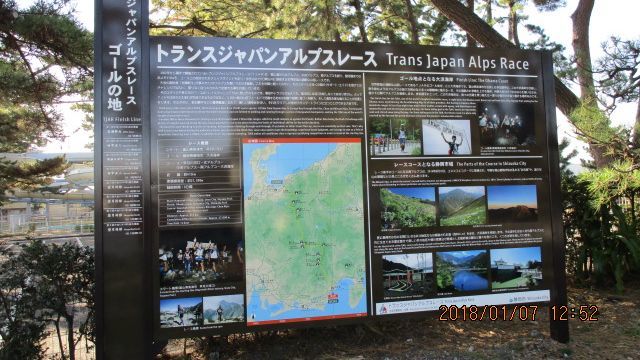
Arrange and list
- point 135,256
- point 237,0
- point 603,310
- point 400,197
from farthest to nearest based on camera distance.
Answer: point 237,0
point 603,310
point 400,197
point 135,256

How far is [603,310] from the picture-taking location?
5316 millimetres

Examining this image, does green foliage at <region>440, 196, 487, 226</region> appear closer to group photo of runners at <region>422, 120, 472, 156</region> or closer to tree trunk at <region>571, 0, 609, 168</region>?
group photo of runners at <region>422, 120, 472, 156</region>

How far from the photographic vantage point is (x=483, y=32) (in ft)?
20.6

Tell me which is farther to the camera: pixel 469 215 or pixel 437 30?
pixel 437 30

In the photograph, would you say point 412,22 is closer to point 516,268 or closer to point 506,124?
point 506,124

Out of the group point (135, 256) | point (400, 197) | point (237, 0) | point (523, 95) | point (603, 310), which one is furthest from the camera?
point (237, 0)

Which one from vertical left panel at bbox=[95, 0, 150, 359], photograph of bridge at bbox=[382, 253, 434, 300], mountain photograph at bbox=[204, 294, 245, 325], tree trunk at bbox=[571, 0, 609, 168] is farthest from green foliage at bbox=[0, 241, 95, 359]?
tree trunk at bbox=[571, 0, 609, 168]

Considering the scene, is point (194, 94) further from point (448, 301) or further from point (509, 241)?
point (509, 241)

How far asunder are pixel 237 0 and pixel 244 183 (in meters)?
7.29

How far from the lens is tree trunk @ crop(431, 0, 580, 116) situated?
6.16m

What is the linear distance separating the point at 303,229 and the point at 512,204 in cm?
219

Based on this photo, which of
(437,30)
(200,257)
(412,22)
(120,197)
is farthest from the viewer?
(437,30)

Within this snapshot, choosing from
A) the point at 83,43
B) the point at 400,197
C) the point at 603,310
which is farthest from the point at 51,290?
the point at 603,310
